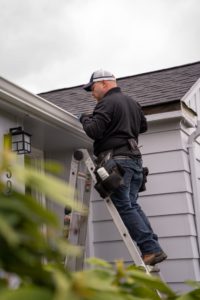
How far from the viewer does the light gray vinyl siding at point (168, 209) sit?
4258 mm

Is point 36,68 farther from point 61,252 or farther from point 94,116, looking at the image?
point 61,252

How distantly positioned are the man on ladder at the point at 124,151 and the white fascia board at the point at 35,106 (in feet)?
0.93

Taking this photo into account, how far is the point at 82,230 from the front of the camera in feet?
12.9

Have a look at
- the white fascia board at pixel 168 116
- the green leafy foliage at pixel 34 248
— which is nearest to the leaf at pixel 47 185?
the green leafy foliage at pixel 34 248

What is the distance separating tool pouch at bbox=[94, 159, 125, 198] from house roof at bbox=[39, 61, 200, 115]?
53.6 inches

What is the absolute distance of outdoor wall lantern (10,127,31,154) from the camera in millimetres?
3430

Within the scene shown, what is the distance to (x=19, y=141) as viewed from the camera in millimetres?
3443

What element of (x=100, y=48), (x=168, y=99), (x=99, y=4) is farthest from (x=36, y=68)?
(x=168, y=99)

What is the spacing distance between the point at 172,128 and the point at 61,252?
410 cm

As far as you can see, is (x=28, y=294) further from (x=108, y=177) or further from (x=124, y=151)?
(x=124, y=151)

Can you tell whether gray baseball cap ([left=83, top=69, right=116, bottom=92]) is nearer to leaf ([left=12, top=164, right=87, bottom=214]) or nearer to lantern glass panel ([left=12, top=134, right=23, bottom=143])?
lantern glass panel ([left=12, top=134, right=23, bottom=143])

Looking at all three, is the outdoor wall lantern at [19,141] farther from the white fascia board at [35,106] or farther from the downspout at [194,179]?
the downspout at [194,179]

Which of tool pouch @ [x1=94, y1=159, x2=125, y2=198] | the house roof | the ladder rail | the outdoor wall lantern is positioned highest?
the house roof

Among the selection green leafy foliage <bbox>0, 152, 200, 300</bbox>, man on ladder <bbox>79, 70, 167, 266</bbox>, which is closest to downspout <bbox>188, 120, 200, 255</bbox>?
man on ladder <bbox>79, 70, 167, 266</bbox>
